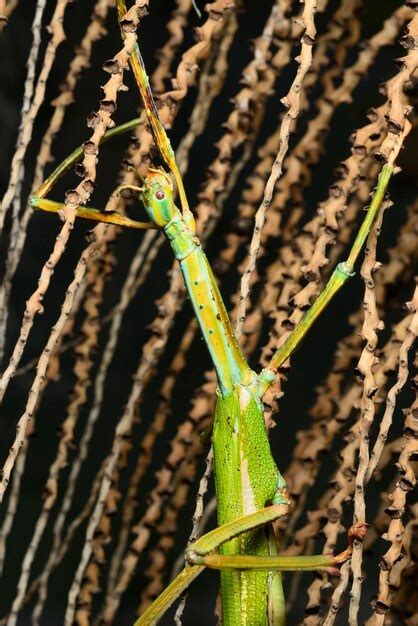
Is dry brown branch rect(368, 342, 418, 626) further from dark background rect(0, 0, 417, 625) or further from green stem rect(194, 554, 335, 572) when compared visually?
dark background rect(0, 0, 417, 625)

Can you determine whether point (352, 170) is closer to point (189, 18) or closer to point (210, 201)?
point (210, 201)

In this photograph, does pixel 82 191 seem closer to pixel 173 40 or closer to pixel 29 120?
pixel 29 120

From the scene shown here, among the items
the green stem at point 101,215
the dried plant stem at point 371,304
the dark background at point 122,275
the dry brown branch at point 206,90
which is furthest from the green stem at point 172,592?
the dark background at point 122,275

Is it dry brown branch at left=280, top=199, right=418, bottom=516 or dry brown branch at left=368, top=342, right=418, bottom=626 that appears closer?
dry brown branch at left=368, top=342, right=418, bottom=626

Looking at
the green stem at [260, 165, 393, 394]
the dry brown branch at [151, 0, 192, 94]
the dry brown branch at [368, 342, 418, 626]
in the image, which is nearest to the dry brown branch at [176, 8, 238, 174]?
the dry brown branch at [151, 0, 192, 94]

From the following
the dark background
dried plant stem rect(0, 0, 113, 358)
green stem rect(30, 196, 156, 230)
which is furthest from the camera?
the dark background

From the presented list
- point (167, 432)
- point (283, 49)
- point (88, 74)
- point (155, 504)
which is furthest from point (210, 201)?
point (167, 432)
